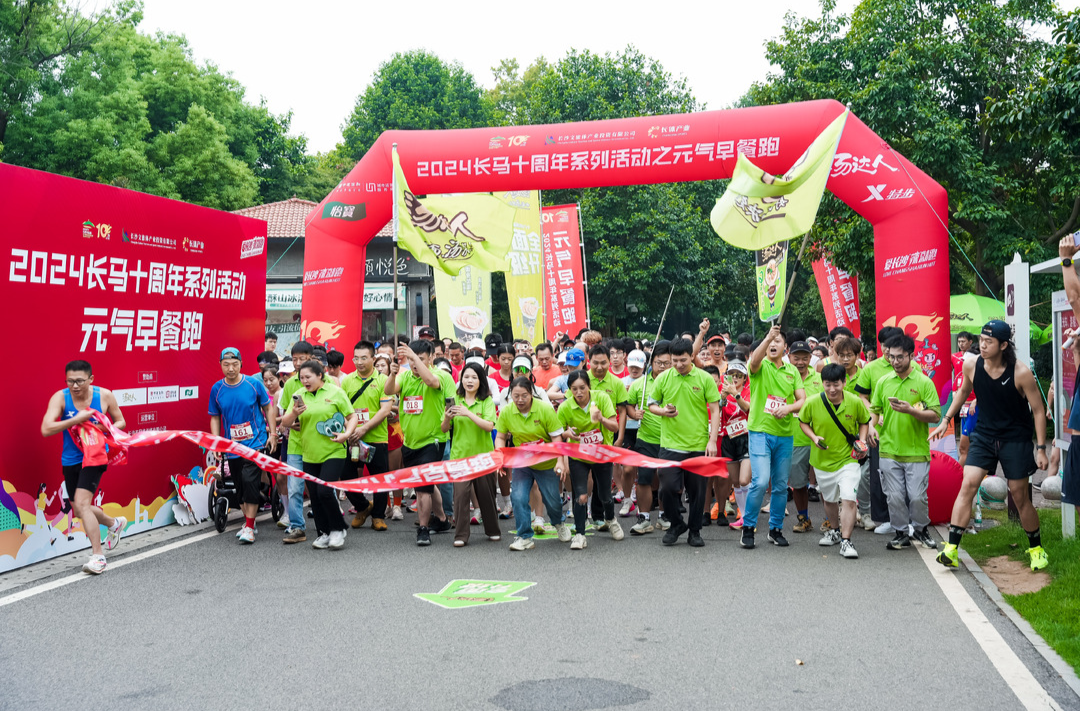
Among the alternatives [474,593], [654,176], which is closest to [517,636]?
[474,593]

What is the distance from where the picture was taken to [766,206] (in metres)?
9.17

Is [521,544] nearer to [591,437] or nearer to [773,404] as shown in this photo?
[591,437]

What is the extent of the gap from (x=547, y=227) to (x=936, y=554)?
13.8 meters

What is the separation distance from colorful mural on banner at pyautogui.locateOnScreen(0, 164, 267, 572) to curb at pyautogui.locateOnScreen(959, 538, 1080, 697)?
7.38 metres

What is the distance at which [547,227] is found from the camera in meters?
20.8

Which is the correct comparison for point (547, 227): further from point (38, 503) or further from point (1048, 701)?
point (1048, 701)

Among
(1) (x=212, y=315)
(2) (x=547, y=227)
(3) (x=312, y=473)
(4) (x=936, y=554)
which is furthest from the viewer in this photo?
(2) (x=547, y=227)

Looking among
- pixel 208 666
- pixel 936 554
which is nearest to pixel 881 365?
pixel 936 554

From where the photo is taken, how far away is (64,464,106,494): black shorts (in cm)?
791

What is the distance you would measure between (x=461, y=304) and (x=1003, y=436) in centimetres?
1275

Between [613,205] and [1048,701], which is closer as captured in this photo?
[1048,701]

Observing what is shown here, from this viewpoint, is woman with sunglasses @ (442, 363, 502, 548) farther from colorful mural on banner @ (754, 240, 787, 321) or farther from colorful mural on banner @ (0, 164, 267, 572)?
colorful mural on banner @ (754, 240, 787, 321)

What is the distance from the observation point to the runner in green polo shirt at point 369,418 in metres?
9.84

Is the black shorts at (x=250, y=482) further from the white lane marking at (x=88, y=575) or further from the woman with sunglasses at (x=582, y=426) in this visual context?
the woman with sunglasses at (x=582, y=426)
